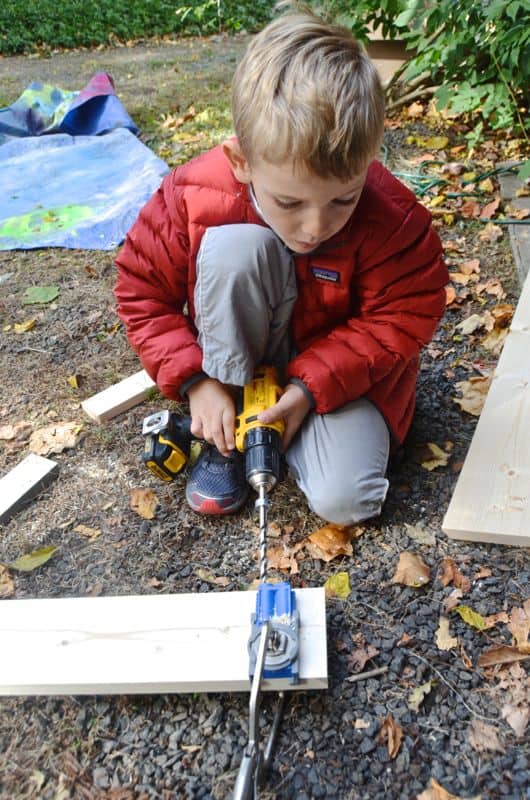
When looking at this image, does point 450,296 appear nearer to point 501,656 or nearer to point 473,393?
point 473,393

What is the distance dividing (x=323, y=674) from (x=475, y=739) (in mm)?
358

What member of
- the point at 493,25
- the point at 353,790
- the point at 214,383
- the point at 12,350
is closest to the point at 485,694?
the point at 353,790

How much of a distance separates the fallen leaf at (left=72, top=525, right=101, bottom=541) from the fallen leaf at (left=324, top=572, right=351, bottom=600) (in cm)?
72

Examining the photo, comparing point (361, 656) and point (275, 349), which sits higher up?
point (275, 349)

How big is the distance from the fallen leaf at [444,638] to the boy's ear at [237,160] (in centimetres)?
124

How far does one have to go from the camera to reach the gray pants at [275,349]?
1.75 m

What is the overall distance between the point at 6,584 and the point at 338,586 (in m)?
0.95

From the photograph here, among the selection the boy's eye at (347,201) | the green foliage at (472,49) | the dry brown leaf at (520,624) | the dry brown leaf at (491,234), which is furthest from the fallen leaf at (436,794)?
the green foliage at (472,49)

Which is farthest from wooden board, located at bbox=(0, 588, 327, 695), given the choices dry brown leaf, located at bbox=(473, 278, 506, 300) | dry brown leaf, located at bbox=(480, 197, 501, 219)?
dry brown leaf, located at bbox=(480, 197, 501, 219)

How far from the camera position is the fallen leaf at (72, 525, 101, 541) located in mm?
1983

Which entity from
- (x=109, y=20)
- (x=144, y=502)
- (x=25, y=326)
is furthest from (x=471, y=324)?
(x=109, y=20)

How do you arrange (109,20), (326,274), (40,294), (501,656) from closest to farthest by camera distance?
(501,656) < (326,274) < (40,294) < (109,20)

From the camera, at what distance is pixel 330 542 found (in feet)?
6.18

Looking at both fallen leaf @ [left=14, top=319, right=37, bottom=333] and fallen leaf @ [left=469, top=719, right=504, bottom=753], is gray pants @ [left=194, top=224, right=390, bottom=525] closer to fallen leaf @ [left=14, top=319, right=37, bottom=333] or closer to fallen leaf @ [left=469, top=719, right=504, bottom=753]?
fallen leaf @ [left=469, top=719, right=504, bottom=753]
